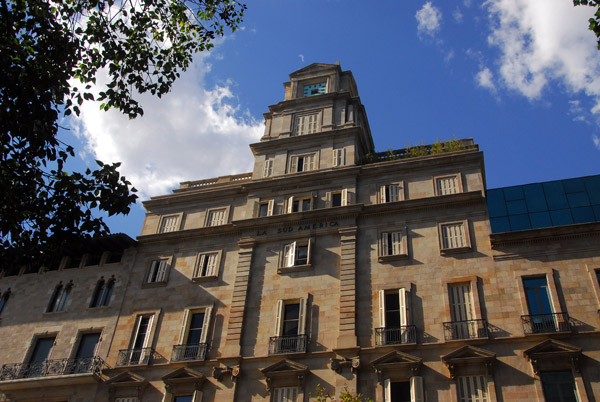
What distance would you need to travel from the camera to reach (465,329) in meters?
26.4

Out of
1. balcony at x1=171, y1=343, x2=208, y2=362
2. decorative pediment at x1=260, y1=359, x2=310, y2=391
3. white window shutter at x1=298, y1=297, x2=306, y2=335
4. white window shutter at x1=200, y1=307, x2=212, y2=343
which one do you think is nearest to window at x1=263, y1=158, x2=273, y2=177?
white window shutter at x1=200, y1=307, x2=212, y2=343

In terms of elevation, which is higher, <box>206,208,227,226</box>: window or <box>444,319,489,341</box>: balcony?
<box>206,208,227,226</box>: window

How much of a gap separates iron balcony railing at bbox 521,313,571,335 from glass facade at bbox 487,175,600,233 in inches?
360

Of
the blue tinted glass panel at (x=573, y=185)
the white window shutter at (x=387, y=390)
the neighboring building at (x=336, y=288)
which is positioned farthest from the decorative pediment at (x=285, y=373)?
the blue tinted glass panel at (x=573, y=185)

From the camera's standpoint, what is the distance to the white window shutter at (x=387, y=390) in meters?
25.3

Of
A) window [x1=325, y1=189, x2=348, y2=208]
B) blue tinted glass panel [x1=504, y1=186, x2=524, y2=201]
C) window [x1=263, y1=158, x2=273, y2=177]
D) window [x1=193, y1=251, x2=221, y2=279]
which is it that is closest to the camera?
window [x1=193, y1=251, x2=221, y2=279]

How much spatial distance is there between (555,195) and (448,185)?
805 centimetres

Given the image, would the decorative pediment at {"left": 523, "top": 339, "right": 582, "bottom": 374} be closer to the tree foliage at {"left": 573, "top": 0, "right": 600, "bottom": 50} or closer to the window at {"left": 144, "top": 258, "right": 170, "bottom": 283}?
the tree foliage at {"left": 573, "top": 0, "right": 600, "bottom": 50}

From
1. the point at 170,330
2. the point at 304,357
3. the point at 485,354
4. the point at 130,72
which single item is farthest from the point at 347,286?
the point at 130,72

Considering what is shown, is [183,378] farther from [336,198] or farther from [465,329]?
[465,329]

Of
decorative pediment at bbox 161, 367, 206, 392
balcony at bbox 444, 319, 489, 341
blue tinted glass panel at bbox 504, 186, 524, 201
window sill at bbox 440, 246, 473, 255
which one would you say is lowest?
decorative pediment at bbox 161, 367, 206, 392

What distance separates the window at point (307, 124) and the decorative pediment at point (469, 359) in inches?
672

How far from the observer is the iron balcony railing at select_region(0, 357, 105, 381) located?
3081cm

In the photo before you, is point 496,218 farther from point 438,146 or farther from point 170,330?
point 170,330
